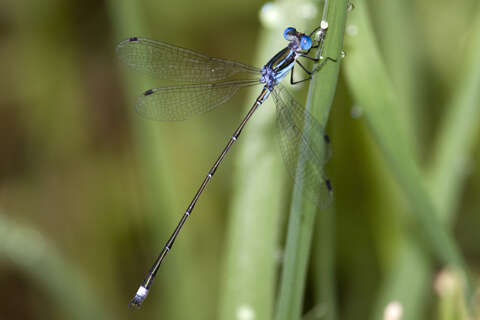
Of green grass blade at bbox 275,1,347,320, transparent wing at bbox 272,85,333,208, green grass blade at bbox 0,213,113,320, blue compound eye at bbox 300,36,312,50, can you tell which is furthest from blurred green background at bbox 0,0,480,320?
green grass blade at bbox 275,1,347,320

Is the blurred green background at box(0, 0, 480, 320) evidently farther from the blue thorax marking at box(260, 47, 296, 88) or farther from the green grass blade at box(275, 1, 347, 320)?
the green grass blade at box(275, 1, 347, 320)

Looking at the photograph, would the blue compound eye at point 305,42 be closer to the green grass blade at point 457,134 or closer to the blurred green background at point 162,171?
the blurred green background at point 162,171

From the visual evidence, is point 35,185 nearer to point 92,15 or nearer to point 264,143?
point 92,15

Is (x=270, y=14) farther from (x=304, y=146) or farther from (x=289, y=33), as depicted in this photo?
(x=304, y=146)

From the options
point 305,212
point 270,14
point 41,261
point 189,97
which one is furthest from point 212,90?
point 305,212

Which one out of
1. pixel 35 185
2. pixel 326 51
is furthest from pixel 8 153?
pixel 326 51

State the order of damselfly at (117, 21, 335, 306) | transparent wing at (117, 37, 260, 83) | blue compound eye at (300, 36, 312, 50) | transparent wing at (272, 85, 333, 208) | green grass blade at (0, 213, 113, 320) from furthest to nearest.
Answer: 1. transparent wing at (117, 37, 260, 83)
2. green grass blade at (0, 213, 113, 320)
3. blue compound eye at (300, 36, 312, 50)
4. damselfly at (117, 21, 335, 306)
5. transparent wing at (272, 85, 333, 208)

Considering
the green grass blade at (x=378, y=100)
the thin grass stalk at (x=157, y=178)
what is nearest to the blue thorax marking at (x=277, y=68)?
the green grass blade at (x=378, y=100)
